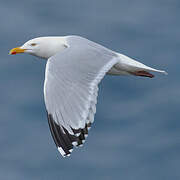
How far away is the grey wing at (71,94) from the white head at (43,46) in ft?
2.24

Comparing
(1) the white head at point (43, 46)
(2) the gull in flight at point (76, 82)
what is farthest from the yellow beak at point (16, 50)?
(2) the gull in flight at point (76, 82)

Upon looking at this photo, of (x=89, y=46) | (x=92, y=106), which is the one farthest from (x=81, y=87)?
(x=89, y=46)

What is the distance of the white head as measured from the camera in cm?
883

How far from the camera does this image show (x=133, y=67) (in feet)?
28.1

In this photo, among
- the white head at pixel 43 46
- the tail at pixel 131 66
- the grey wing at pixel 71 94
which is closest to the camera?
the grey wing at pixel 71 94

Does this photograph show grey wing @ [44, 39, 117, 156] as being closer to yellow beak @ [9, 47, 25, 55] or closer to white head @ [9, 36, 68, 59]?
white head @ [9, 36, 68, 59]

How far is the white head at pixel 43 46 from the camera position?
8828 millimetres

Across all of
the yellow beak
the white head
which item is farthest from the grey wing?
the yellow beak

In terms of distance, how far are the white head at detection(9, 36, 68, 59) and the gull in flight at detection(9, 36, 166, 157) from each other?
0.10 metres

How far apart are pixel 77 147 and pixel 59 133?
231mm

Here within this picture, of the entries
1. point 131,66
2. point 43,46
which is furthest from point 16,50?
point 131,66

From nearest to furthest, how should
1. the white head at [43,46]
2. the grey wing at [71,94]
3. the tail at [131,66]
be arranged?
the grey wing at [71,94]
the tail at [131,66]
the white head at [43,46]

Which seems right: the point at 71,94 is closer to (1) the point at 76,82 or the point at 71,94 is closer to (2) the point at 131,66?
(1) the point at 76,82

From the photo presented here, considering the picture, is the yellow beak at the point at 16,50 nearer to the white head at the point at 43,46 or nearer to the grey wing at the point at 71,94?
the white head at the point at 43,46
